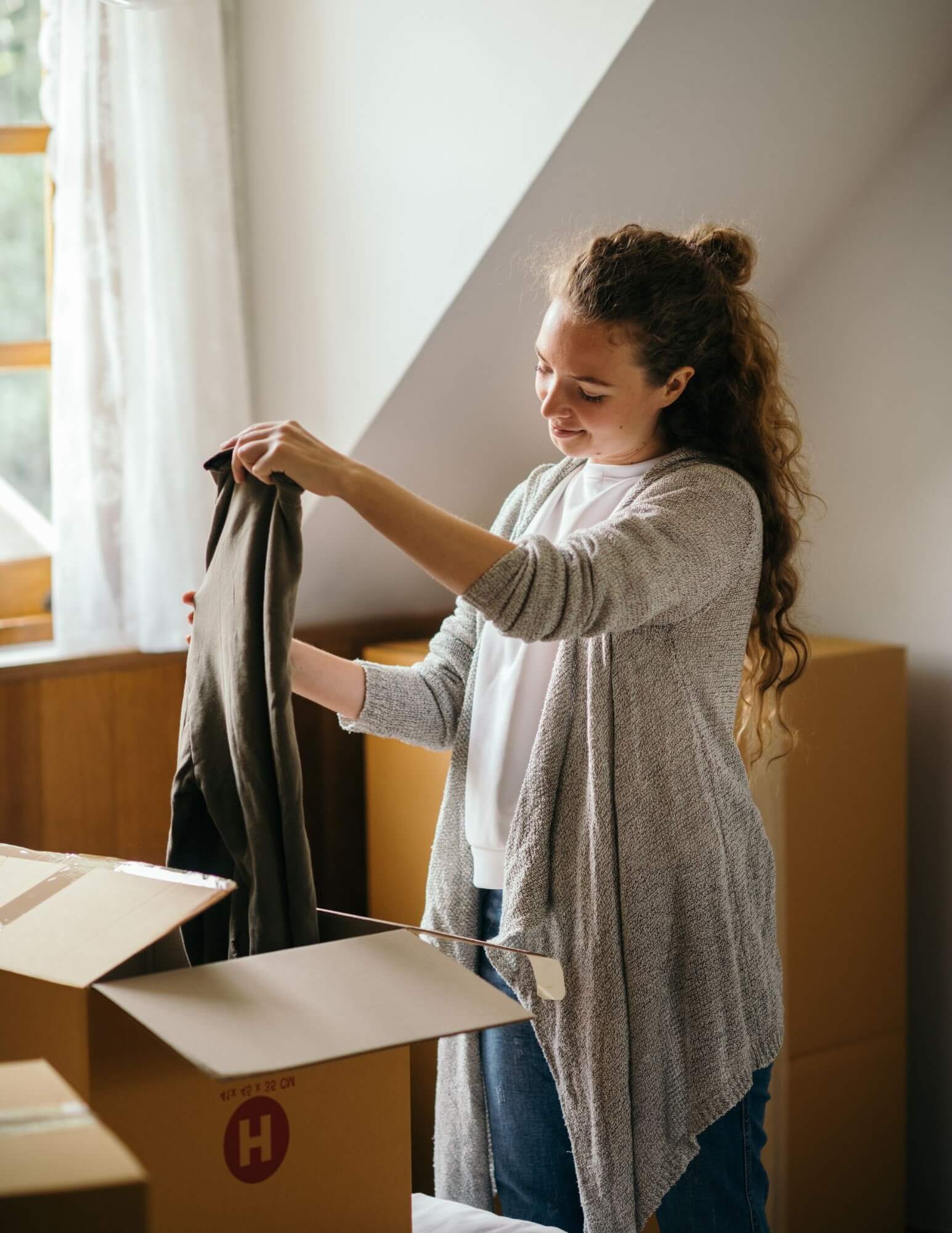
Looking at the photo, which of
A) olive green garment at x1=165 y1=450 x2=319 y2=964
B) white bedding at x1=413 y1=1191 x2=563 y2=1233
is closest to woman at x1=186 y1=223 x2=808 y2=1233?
white bedding at x1=413 y1=1191 x2=563 y2=1233

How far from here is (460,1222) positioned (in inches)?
52.2

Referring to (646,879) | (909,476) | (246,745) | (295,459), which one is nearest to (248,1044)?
(246,745)

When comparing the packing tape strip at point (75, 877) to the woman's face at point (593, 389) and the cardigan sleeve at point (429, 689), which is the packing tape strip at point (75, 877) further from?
the woman's face at point (593, 389)

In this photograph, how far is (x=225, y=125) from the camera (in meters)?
2.17

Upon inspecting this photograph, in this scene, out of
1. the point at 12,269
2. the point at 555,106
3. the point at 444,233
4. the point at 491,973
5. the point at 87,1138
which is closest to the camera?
the point at 87,1138

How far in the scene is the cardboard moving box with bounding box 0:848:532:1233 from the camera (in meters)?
0.95

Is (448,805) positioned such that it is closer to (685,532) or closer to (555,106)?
(685,532)

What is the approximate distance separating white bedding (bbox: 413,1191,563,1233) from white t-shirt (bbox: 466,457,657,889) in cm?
32

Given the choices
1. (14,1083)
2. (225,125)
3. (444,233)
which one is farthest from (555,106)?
(14,1083)

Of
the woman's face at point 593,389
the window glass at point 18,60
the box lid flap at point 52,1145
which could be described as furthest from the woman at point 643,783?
the window glass at point 18,60

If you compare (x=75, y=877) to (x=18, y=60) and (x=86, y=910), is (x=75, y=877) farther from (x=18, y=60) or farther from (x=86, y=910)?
(x=18, y=60)

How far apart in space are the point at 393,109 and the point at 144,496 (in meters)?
0.68

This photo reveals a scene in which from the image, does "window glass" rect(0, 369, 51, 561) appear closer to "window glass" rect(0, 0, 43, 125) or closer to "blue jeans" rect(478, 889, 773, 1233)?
"window glass" rect(0, 0, 43, 125)

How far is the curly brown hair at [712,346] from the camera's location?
4.66 ft
